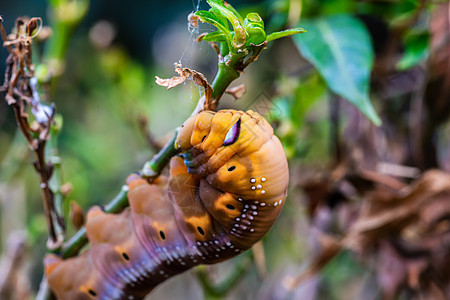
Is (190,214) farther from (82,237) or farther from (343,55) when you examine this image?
(343,55)

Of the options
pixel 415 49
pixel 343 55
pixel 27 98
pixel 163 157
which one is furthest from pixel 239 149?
pixel 415 49

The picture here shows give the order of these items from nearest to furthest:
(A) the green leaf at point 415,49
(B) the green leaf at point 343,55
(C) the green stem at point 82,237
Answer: (C) the green stem at point 82,237
(B) the green leaf at point 343,55
(A) the green leaf at point 415,49

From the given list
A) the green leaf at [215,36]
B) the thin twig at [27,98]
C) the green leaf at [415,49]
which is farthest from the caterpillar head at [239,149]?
the green leaf at [415,49]

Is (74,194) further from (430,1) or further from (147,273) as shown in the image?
(430,1)

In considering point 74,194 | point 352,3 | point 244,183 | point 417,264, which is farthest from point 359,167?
point 74,194

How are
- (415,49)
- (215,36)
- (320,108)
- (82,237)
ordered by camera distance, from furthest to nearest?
1. (320,108)
2. (415,49)
3. (82,237)
4. (215,36)

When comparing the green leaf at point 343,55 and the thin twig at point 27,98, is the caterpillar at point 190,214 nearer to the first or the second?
the thin twig at point 27,98
